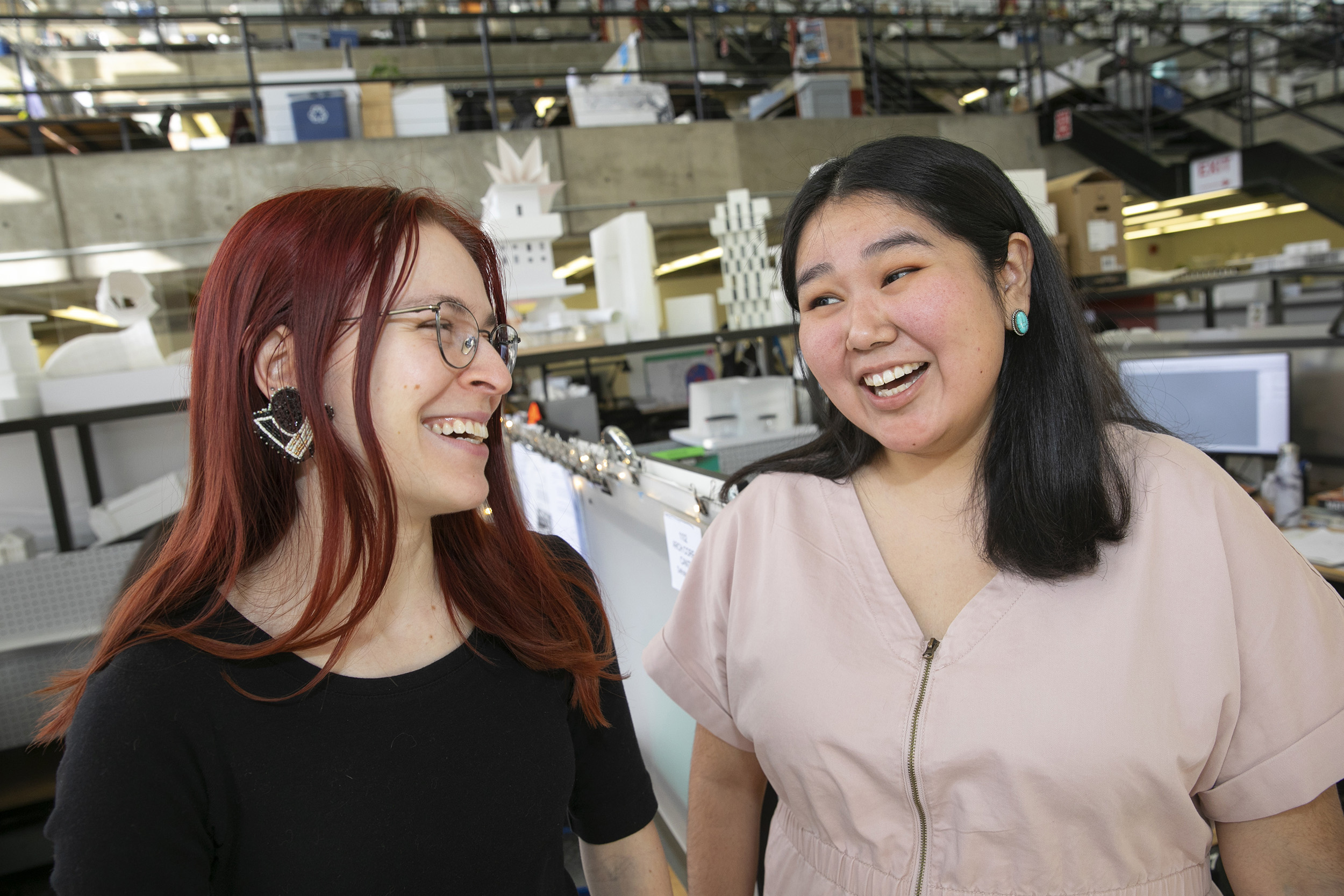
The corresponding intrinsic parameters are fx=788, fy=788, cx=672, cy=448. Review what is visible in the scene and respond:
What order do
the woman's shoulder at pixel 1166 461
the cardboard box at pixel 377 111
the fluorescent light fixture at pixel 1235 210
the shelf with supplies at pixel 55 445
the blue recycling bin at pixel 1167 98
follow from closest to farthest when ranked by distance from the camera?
the woman's shoulder at pixel 1166 461 < the shelf with supplies at pixel 55 445 < the cardboard box at pixel 377 111 < the blue recycling bin at pixel 1167 98 < the fluorescent light fixture at pixel 1235 210

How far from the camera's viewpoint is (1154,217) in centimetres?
938

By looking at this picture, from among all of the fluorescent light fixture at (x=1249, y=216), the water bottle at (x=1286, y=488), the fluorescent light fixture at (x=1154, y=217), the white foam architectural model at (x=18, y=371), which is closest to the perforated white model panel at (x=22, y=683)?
the white foam architectural model at (x=18, y=371)

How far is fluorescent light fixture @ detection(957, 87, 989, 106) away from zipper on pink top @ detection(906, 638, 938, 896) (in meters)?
8.45

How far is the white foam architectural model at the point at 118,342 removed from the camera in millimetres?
3268

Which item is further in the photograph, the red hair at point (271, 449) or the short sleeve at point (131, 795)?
the red hair at point (271, 449)

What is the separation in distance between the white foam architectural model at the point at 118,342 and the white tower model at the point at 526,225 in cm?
158

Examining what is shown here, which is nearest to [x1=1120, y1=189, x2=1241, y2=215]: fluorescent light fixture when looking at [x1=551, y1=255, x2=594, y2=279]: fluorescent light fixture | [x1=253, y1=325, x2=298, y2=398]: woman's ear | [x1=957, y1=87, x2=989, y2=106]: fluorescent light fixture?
[x1=957, y1=87, x2=989, y2=106]: fluorescent light fixture

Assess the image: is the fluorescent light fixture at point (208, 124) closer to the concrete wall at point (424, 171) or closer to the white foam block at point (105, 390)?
the concrete wall at point (424, 171)

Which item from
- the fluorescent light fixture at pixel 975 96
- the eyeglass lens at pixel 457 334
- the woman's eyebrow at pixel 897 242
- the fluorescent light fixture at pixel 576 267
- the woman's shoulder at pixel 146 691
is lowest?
the woman's shoulder at pixel 146 691

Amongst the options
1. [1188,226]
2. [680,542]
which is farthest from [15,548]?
[1188,226]

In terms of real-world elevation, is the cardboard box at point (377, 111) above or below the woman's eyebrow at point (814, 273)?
above

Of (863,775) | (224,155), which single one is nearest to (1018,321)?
(863,775)

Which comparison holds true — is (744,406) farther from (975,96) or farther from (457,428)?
(975,96)

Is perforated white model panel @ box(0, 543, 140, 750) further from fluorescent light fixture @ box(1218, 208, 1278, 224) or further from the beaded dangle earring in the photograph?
fluorescent light fixture @ box(1218, 208, 1278, 224)
